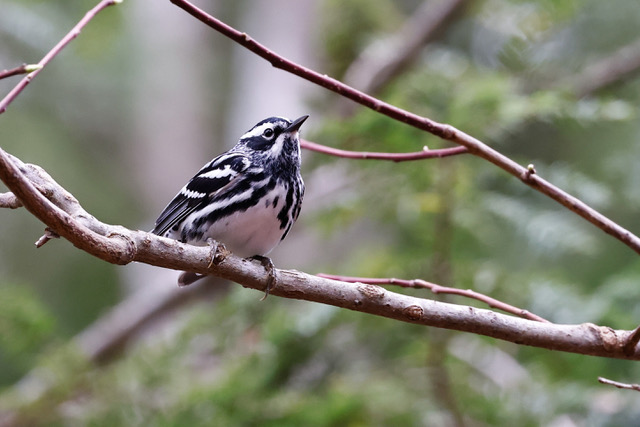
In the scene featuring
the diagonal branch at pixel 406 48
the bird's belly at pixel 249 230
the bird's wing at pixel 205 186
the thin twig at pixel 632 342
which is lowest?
the thin twig at pixel 632 342

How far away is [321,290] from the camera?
175 centimetres

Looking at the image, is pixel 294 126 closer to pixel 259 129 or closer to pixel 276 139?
pixel 276 139

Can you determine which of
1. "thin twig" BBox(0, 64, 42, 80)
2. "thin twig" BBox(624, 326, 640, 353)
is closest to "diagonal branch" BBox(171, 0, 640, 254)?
"thin twig" BBox(624, 326, 640, 353)

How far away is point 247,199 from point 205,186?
0.67 ft

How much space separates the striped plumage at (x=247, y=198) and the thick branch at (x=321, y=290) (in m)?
0.57

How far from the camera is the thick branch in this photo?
1.49 meters

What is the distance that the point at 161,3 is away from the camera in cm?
821

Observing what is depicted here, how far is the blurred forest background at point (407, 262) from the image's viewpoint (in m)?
3.05

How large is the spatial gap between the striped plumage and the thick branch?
0.57 metres

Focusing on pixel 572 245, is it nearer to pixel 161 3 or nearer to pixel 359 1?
pixel 359 1

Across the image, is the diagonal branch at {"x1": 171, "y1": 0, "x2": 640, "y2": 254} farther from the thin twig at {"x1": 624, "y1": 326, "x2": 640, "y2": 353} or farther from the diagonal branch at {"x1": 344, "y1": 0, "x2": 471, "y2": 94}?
the diagonal branch at {"x1": 344, "y1": 0, "x2": 471, "y2": 94}

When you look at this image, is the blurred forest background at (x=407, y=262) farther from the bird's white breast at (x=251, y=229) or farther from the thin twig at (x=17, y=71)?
the thin twig at (x=17, y=71)

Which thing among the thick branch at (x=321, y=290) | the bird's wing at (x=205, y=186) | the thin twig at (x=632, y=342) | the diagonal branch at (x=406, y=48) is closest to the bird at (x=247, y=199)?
the bird's wing at (x=205, y=186)

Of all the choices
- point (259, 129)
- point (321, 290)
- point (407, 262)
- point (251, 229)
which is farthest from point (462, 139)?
point (407, 262)
